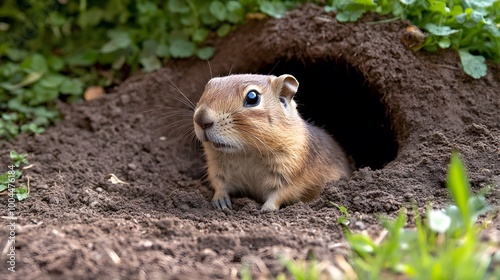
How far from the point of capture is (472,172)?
4.95 meters

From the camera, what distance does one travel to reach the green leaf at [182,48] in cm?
687

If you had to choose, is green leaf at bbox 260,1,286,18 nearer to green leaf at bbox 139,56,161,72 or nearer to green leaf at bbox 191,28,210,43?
green leaf at bbox 191,28,210,43

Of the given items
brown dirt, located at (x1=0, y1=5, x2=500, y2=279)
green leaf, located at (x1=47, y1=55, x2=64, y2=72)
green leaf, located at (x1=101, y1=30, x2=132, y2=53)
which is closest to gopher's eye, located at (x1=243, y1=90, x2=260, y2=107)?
brown dirt, located at (x1=0, y1=5, x2=500, y2=279)

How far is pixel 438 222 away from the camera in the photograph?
346 centimetres

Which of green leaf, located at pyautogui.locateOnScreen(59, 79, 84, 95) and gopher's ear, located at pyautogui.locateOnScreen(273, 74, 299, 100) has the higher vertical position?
gopher's ear, located at pyautogui.locateOnScreen(273, 74, 299, 100)

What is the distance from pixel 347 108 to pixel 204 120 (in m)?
3.14

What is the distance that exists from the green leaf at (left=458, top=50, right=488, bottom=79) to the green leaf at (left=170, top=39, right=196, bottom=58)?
9.55ft

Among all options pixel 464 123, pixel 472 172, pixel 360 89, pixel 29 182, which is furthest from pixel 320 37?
pixel 29 182

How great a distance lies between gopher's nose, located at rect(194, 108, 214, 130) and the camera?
4.86 metres

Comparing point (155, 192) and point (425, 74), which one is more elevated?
point (425, 74)

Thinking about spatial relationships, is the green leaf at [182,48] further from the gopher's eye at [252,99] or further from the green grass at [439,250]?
the green grass at [439,250]

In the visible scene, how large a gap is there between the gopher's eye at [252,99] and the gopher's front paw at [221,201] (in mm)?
917

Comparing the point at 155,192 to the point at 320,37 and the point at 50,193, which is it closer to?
the point at 50,193

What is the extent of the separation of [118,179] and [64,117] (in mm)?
Answer: 1387
